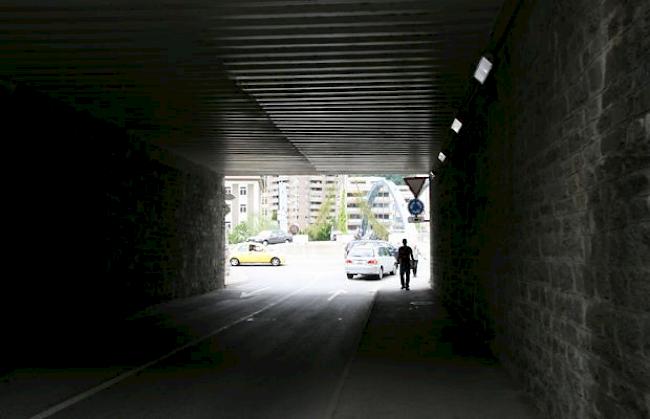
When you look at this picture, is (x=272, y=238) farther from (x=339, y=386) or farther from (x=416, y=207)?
(x=339, y=386)

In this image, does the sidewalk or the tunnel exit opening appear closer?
the sidewalk

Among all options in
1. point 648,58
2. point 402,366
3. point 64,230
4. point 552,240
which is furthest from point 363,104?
point 648,58

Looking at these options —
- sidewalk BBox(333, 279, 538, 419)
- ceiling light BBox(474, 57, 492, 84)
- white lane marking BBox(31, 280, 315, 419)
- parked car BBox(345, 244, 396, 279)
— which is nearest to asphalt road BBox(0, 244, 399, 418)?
white lane marking BBox(31, 280, 315, 419)

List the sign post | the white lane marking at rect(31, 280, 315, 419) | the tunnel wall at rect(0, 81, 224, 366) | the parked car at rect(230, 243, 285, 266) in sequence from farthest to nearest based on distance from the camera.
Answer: the parked car at rect(230, 243, 285, 266) < the sign post < the tunnel wall at rect(0, 81, 224, 366) < the white lane marking at rect(31, 280, 315, 419)

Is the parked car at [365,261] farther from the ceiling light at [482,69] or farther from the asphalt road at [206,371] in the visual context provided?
the ceiling light at [482,69]

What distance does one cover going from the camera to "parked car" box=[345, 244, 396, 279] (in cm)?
3231

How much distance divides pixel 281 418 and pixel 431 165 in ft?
53.9

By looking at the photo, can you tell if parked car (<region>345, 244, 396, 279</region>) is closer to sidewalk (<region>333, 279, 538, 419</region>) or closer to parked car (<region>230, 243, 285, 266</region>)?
parked car (<region>230, 243, 285, 266</region>)

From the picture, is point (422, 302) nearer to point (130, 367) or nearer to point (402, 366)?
point (402, 366)

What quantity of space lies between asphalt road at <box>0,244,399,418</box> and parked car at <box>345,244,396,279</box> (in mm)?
15197

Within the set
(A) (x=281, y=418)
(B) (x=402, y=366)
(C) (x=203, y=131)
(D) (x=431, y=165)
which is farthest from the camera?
(D) (x=431, y=165)

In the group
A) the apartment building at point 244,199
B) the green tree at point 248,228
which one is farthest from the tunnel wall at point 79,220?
the apartment building at point 244,199

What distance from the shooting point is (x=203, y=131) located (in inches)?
604

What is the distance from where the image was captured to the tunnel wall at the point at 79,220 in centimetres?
1133
